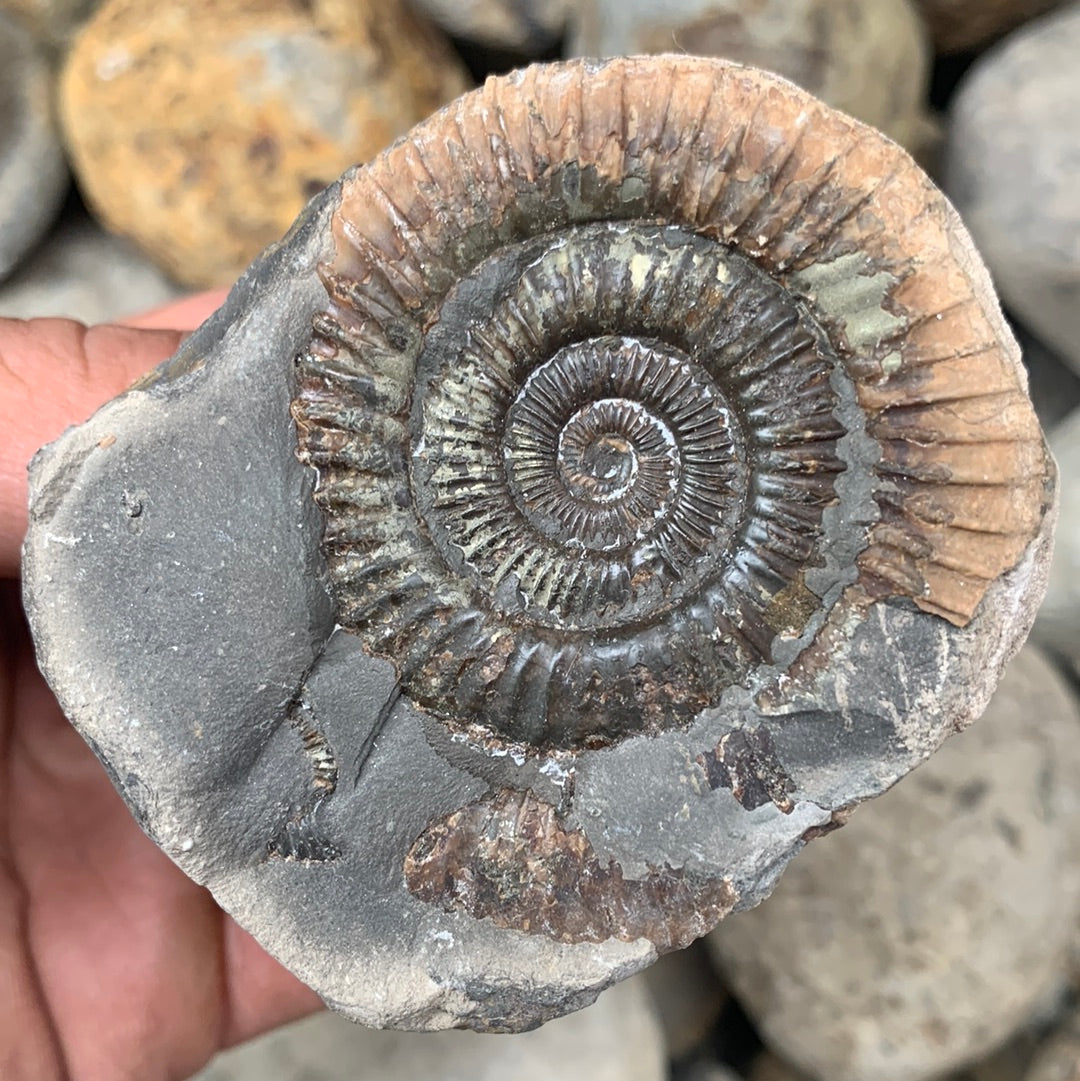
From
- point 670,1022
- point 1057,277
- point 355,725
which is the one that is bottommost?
point 670,1022

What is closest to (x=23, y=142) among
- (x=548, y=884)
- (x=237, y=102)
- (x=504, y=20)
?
(x=237, y=102)

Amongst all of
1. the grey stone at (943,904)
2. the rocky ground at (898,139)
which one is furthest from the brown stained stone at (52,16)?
the grey stone at (943,904)

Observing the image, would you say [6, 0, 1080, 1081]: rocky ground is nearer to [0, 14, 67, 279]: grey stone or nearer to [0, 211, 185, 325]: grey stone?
[0, 14, 67, 279]: grey stone

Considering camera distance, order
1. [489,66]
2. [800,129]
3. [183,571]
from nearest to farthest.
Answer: [800,129] → [183,571] → [489,66]

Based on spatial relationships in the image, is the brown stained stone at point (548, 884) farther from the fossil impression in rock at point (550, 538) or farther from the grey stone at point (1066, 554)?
the grey stone at point (1066, 554)

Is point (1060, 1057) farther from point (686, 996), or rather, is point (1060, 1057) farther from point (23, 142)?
point (23, 142)

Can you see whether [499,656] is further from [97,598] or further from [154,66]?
[154,66]

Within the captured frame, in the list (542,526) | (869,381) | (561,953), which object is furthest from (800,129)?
(561,953)

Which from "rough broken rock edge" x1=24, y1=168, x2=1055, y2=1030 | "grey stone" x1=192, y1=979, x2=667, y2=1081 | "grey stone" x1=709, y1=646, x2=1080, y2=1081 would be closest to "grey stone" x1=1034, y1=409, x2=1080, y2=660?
"grey stone" x1=709, y1=646, x2=1080, y2=1081
